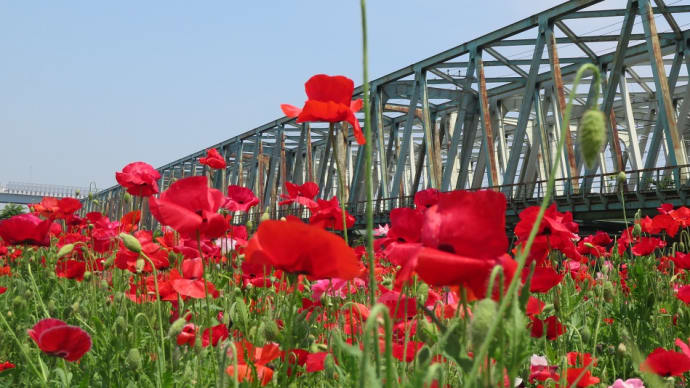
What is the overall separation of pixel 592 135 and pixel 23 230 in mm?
1756

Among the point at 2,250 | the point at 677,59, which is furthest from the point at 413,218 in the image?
the point at 677,59

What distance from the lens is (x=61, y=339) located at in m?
1.14

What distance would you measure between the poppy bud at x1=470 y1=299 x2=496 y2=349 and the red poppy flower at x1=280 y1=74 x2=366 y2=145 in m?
0.50

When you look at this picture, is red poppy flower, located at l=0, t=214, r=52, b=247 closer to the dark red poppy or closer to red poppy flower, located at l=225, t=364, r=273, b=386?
the dark red poppy

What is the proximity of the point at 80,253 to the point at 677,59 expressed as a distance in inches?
621

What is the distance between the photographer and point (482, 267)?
21.6 inches

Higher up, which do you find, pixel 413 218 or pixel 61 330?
pixel 413 218

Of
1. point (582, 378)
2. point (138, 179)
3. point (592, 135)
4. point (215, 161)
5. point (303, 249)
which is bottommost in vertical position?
point (582, 378)

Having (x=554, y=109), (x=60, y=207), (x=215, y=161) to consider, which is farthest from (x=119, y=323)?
(x=554, y=109)

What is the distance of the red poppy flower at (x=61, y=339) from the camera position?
43.8 inches

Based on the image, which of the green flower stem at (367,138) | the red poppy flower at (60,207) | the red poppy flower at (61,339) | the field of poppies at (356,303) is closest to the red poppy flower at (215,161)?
the field of poppies at (356,303)

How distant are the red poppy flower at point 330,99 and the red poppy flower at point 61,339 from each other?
0.66 meters

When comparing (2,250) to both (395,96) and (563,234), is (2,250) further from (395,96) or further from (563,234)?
(395,96)

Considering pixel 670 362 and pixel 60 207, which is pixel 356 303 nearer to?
pixel 670 362
